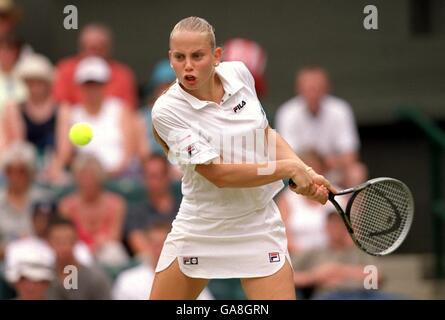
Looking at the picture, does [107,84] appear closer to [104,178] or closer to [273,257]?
[104,178]

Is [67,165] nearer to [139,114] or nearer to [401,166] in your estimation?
[139,114]

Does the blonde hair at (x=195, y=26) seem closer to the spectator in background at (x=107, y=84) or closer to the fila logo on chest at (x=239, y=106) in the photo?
the fila logo on chest at (x=239, y=106)

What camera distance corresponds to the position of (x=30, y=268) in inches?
332

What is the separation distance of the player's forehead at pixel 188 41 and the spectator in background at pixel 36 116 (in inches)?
172

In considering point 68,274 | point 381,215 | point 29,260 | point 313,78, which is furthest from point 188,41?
point 313,78

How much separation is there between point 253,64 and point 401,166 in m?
1.74

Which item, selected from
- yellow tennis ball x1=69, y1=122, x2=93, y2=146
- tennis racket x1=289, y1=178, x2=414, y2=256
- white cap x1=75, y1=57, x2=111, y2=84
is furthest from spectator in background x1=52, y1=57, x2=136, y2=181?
tennis racket x1=289, y1=178, x2=414, y2=256

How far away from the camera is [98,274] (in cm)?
865

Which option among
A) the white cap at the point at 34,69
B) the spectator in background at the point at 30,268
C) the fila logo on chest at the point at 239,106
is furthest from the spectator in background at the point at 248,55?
the fila logo on chest at the point at 239,106

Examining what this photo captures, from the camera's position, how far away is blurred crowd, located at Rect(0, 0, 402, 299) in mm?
8797

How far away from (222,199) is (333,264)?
121 inches
